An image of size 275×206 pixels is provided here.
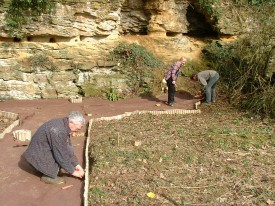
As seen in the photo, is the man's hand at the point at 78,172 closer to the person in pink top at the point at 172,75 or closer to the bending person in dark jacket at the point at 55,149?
the bending person in dark jacket at the point at 55,149

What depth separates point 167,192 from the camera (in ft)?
19.9

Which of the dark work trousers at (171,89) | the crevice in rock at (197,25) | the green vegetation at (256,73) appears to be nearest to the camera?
the green vegetation at (256,73)

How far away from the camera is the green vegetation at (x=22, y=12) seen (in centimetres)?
1332

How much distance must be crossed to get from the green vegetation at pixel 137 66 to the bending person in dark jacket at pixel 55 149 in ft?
27.5

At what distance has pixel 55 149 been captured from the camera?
597 centimetres

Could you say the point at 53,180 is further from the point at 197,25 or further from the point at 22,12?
the point at 197,25

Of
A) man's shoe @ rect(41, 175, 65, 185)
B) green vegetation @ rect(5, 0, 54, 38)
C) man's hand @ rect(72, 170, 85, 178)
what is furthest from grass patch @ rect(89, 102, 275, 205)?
green vegetation @ rect(5, 0, 54, 38)

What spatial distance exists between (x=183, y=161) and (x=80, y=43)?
8.78 m

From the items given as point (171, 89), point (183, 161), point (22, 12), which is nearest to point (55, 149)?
point (183, 161)

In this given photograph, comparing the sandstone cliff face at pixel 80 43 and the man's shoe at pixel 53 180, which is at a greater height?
the sandstone cliff face at pixel 80 43

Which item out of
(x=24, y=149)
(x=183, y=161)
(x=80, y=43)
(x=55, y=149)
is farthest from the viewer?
(x=80, y=43)

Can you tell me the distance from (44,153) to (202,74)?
7332mm

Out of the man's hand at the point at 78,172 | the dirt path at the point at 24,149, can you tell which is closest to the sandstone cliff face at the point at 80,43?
the dirt path at the point at 24,149

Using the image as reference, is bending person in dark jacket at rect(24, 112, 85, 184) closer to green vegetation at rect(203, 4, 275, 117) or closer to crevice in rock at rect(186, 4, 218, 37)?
green vegetation at rect(203, 4, 275, 117)
